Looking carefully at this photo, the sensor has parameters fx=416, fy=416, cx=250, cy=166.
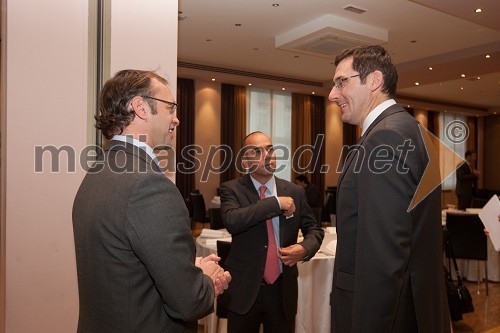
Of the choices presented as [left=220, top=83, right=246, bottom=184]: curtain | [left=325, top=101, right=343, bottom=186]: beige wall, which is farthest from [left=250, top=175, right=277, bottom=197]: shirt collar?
[left=325, top=101, right=343, bottom=186]: beige wall

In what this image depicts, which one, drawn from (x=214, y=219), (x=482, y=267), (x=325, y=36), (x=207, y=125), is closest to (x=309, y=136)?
(x=207, y=125)

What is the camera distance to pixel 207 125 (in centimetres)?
1011

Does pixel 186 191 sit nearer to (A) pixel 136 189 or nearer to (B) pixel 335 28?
(B) pixel 335 28

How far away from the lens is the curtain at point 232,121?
10.3 metres

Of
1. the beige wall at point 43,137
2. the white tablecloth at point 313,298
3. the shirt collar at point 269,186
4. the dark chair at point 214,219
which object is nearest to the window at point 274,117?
the dark chair at point 214,219

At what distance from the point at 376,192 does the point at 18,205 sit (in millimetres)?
1555

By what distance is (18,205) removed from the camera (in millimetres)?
1885

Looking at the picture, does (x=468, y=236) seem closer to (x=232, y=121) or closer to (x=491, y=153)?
(x=232, y=121)

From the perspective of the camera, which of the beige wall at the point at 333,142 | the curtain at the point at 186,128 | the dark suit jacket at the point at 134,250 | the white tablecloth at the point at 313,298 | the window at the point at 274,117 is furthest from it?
the beige wall at the point at 333,142

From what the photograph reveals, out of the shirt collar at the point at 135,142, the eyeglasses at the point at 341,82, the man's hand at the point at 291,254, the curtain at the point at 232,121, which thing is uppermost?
the curtain at the point at 232,121

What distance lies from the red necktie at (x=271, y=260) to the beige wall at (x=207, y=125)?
24.5 ft

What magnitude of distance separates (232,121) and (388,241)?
9171mm

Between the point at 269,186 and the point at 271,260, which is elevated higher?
the point at 269,186

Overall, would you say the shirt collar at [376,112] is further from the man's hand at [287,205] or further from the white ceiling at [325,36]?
the white ceiling at [325,36]
